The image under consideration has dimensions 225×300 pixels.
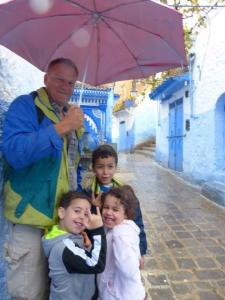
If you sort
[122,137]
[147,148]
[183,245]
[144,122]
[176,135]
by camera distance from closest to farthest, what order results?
[183,245] → [176,135] → [147,148] → [144,122] → [122,137]

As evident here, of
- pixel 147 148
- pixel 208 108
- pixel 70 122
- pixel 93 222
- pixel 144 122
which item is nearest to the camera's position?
pixel 70 122

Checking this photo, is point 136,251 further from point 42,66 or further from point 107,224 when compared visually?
point 42,66

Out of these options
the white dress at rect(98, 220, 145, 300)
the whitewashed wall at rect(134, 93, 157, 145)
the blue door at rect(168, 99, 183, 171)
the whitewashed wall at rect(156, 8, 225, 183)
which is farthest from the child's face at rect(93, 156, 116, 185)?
the whitewashed wall at rect(134, 93, 157, 145)

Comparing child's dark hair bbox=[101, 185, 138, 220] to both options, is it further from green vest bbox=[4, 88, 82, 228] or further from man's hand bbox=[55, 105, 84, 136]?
man's hand bbox=[55, 105, 84, 136]

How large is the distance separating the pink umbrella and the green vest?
0.59m

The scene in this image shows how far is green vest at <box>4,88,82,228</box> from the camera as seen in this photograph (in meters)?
1.71

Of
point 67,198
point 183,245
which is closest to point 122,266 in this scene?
point 67,198

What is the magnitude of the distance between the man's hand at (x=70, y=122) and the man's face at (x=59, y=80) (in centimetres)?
22

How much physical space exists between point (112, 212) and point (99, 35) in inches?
49.0

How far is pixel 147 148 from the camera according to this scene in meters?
19.4

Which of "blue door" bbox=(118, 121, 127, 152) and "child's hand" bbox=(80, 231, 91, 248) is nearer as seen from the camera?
"child's hand" bbox=(80, 231, 91, 248)

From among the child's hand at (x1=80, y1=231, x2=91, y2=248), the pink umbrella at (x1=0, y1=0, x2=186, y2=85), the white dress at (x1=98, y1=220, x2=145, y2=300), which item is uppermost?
the pink umbrella at (x1=0, y1=0, x2=186, y2=85)

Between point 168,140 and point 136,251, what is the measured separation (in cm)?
1160

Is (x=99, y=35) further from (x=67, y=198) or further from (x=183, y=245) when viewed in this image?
(x=183, y=245)
